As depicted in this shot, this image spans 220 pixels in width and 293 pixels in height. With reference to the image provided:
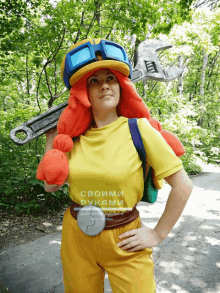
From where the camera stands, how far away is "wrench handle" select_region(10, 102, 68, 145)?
150 cm

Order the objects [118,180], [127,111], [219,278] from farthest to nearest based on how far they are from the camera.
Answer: [219,278] < [127,111] < [118,180]

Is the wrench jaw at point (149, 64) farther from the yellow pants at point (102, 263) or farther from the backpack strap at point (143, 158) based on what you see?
the yellow pants at point (102, 263)

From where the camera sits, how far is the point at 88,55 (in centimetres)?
118

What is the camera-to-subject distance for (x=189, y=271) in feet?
8.71

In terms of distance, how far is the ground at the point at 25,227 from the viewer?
11.1ft

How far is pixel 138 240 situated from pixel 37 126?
0.97 meters

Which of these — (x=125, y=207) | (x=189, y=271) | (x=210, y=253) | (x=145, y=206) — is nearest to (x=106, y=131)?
(x=125, y=207)

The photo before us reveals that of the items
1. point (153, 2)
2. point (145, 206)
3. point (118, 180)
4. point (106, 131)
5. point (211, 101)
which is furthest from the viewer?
point (211, 101)

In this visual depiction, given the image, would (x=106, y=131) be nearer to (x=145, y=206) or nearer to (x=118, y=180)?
(x=118, y=180)

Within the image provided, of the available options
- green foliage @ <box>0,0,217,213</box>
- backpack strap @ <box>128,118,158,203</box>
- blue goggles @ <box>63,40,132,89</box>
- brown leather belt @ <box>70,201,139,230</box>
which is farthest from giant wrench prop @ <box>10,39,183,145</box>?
green foliage @ <box>0,0,217,213</box>

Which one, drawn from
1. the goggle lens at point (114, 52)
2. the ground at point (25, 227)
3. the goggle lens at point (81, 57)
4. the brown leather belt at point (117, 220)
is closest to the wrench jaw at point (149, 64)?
the goggle lens at point (114, 52)

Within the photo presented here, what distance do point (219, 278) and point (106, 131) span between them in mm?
2431

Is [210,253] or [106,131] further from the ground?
[106,131]

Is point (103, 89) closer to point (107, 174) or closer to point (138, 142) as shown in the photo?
point (138, 142)
